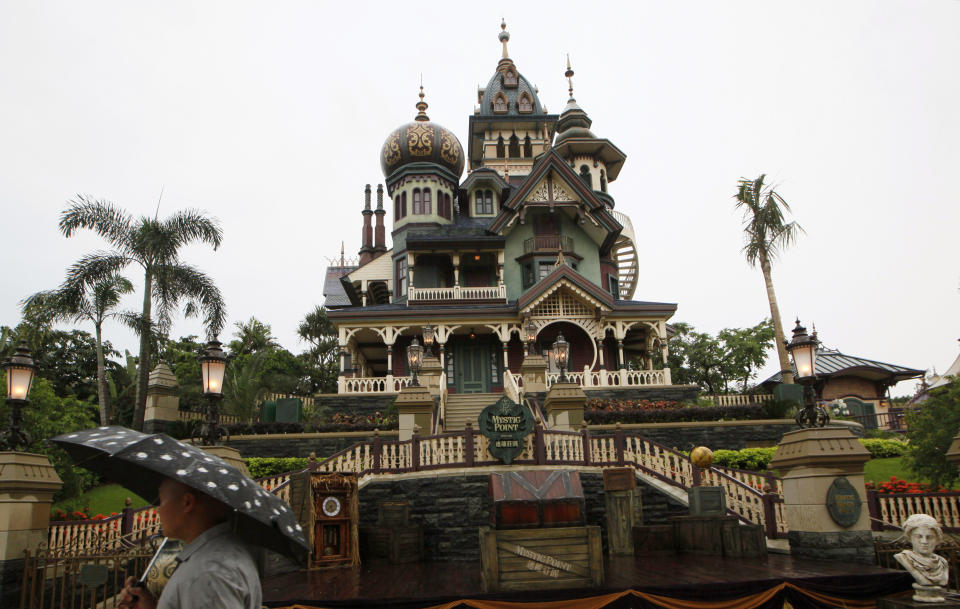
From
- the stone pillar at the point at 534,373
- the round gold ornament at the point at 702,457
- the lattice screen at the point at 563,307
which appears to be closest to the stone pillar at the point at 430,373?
the stone pillar at the point at 534,373

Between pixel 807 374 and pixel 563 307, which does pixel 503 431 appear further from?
pixel 563 307

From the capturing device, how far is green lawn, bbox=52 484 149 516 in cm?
1670

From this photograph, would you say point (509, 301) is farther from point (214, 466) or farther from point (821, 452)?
point (214, 466)

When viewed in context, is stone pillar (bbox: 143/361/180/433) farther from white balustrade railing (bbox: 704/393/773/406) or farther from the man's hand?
white balustrade railing (bbox: 704/393/773/406)

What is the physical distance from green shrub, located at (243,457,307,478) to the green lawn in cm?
316

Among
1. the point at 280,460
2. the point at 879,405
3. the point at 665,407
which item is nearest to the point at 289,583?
the point at 280,460

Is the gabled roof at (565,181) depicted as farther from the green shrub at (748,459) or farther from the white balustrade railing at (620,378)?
the green shrub at (748,459)

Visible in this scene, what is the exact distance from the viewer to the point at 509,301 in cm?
3353

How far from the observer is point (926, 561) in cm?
771

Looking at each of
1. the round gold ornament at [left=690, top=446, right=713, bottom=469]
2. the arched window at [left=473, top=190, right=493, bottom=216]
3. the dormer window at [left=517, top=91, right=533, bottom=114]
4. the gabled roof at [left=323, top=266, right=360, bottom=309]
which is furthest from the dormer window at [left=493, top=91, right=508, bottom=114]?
the round gold ornament at [left=690, top=446, right=713, bottom=469]

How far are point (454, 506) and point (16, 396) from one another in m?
Answer: 8.47

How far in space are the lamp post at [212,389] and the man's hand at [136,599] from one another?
8.25 m

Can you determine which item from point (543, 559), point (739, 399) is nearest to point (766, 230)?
point (739, 399)

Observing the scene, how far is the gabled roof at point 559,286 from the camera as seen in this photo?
29781 mm
